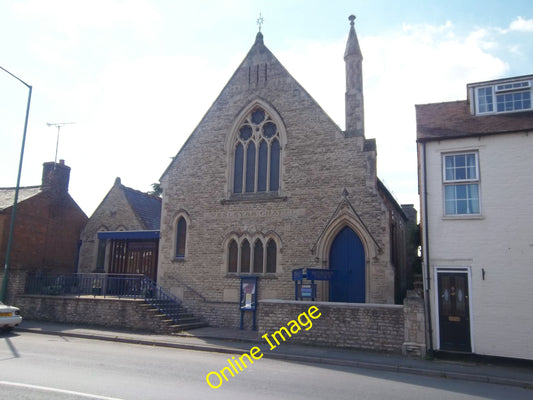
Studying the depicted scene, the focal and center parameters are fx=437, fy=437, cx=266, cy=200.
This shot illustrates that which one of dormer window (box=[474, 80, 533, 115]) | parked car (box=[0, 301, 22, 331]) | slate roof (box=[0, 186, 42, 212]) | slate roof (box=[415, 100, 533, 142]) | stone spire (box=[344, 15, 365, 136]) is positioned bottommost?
parked car (box=[0, 301, 22, 331])

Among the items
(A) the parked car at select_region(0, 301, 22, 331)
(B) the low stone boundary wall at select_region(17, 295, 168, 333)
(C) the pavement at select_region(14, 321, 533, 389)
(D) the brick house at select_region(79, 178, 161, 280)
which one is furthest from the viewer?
(D) the brick house at select_region(79, 178, 161, 280)

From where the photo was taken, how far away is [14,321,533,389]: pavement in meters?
10.3

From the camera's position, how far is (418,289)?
1379 cm

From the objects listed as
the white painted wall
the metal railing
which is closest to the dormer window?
the white painted wall

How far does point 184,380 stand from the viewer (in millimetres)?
8547

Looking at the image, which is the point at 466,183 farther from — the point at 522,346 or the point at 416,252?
the point at 416,252

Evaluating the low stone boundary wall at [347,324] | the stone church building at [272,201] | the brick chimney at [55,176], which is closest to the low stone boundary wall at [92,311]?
the stone church building at [272,201]

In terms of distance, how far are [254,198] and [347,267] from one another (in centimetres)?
476

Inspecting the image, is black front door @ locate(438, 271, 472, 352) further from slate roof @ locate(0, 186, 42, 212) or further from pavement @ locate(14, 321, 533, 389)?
slate roof @ locate(0, 186, 42, 212)

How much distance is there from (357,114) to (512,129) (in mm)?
5758

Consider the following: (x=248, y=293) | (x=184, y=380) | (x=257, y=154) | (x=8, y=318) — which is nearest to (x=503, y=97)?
(x=257, y=154)

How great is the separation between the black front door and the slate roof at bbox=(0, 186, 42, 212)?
1985 centimetres

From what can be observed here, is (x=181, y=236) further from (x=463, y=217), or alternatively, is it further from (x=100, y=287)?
(x=463, y=217)

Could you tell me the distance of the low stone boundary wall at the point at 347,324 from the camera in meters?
12.6
